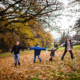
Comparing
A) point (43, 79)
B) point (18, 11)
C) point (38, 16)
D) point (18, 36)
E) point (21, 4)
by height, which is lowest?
point (43, 79)

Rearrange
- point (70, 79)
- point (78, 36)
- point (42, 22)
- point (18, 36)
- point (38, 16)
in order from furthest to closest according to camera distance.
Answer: point (78, 36) < point (18, 36) < point (42, 22) < point (38, 16) < point (70, 79)

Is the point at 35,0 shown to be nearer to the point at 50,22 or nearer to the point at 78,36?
the point at 50,22

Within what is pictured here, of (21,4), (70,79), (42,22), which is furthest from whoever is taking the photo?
(42,22)

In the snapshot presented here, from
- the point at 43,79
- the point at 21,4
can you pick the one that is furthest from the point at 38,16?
the point at 43,79

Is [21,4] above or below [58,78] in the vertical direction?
above

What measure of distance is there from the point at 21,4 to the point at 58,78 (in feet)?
24.8

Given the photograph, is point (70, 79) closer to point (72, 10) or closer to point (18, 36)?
point (72, 10)

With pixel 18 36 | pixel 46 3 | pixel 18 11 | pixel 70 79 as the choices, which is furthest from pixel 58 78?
pixel 18 36

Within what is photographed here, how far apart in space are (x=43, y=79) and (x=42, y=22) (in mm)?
6819

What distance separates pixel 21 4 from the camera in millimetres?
7473

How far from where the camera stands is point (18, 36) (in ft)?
36.7

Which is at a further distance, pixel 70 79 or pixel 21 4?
pixel 21 4

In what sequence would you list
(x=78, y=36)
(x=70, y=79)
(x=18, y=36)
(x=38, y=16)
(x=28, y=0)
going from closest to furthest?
(x=70, y=79), (x=28, y=0), (x=38, y=16), (x=18, y=36), (x=78, y=36)

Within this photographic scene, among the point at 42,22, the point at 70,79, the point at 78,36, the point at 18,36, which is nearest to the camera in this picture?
the point at 70,79
